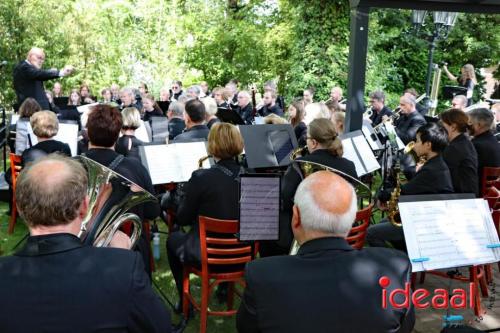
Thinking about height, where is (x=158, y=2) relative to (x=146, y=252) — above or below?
above

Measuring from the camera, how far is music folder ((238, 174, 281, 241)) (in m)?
3.08

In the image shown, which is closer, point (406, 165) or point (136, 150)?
point (136, 150)

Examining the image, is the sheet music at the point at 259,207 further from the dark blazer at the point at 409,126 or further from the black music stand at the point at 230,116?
the dark blazer at the point at 409,126

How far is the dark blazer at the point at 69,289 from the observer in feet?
5.38

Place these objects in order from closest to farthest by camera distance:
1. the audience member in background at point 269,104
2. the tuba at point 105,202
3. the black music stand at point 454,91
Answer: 1. the tuba at point 105,202
2. the audience member in background at point 269,104
3. the black music stand at point 454,91

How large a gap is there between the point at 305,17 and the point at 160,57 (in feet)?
23.2

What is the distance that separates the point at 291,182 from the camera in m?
3.95

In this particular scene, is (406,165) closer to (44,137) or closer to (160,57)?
(44,137)

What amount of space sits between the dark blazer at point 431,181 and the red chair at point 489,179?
1.10 metres

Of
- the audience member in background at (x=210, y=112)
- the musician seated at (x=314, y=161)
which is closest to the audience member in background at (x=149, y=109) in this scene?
the audience member in background at (x=210, y=112)

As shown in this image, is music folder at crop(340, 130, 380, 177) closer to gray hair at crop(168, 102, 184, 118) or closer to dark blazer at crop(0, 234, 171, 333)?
gray hair at crop(168, 102, 184, 118)

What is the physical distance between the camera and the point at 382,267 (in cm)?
194

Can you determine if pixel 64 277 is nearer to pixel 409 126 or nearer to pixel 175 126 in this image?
pixel 175 126

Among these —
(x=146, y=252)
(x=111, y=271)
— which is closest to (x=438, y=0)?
(x=146, y=252)
